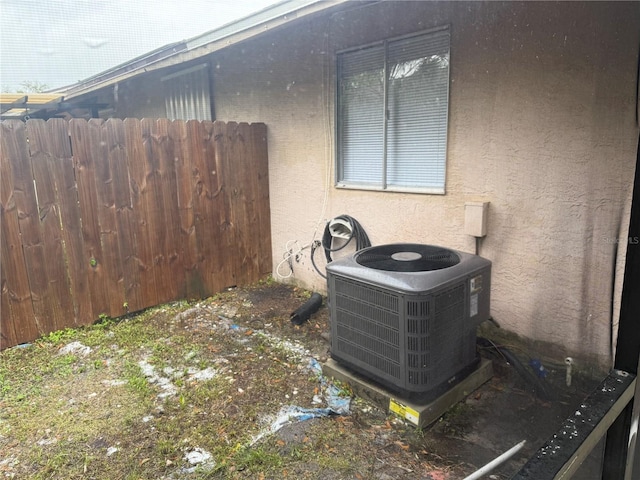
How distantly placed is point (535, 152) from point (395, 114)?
1.24 metres

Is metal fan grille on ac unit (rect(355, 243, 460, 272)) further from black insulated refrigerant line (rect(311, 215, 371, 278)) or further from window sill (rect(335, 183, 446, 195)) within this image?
black insulated refrigerant line (rect(311, 215, 371, 278))

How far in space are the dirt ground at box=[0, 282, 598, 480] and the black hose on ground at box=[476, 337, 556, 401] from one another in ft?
0.15

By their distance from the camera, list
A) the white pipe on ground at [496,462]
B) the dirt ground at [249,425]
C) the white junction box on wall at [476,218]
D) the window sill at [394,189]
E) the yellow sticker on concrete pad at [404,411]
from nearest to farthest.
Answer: the white pipe on ground at [496,462] → the dirt ground at [249,425] → the yellow sticker on concrete pad at [404,411] → the white junction box on wall at [476,218] → the window sill at [394,189]

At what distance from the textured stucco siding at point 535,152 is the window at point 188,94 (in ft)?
6.63

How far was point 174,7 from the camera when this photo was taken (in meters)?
2.34

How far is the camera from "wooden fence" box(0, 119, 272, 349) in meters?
3.15

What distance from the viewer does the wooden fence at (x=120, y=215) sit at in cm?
315

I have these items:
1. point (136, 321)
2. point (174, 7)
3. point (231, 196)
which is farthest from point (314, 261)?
point (174, 7)

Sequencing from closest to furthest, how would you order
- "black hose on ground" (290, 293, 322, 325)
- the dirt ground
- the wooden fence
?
the dirt ground → the wooden fence → "black hose on ground" (290, 293, 322, 325)

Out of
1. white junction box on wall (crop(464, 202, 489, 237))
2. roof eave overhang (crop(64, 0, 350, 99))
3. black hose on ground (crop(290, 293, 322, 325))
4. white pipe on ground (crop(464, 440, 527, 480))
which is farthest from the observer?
black hose on ground (crop(290, 293, 322, 325))

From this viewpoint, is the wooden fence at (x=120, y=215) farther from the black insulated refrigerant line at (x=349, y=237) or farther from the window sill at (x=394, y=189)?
the window sill at (x=394, y=189)

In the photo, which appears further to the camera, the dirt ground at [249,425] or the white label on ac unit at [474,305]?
the white label on ac unit at [474,305]

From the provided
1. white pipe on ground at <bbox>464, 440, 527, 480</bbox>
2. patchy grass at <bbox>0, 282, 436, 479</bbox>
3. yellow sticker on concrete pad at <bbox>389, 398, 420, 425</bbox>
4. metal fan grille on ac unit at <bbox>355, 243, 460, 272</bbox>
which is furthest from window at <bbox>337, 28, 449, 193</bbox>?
white pipe on ground at <bbox>464, 440, 527, 480</bbox>

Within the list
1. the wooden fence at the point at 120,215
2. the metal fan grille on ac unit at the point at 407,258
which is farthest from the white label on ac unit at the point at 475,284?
the wooden fence at the point at 120,215
